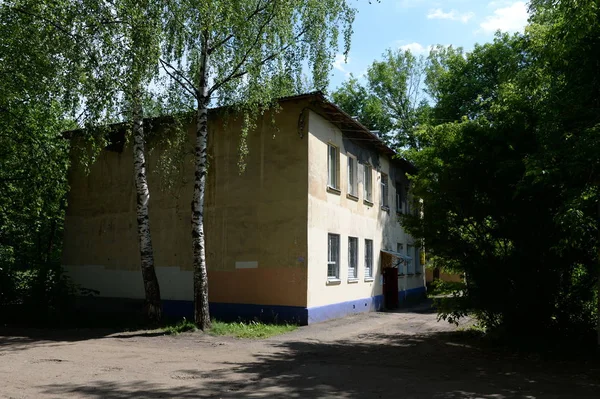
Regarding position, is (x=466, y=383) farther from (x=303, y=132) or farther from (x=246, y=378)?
(x=303, y=132)

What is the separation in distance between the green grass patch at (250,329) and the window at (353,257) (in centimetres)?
501

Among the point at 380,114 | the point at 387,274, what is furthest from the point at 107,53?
the point at 380,114

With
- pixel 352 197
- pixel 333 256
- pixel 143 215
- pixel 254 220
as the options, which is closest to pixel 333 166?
pixel 352 197

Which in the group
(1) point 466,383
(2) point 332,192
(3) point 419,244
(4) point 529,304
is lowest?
(1) point 466,383

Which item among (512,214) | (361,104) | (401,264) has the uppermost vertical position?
(361,104)

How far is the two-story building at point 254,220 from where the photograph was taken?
16812 mm

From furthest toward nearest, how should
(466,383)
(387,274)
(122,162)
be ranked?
(387,274), (122,162), (466,383)

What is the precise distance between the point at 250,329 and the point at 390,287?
34.6ft

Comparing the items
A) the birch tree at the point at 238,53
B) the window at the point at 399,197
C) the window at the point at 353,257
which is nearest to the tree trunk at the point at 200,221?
the birch tree at the point at 238,53

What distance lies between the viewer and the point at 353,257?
818 inches

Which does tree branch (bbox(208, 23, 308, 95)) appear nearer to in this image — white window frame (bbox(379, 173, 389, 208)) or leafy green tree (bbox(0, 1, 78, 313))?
leafy green tree (bbox(0, 1, 78, 313))

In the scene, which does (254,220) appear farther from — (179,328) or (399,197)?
(399,197)

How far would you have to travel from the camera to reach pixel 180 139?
15469 millimetres

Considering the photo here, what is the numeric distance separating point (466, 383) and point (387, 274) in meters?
15.3
